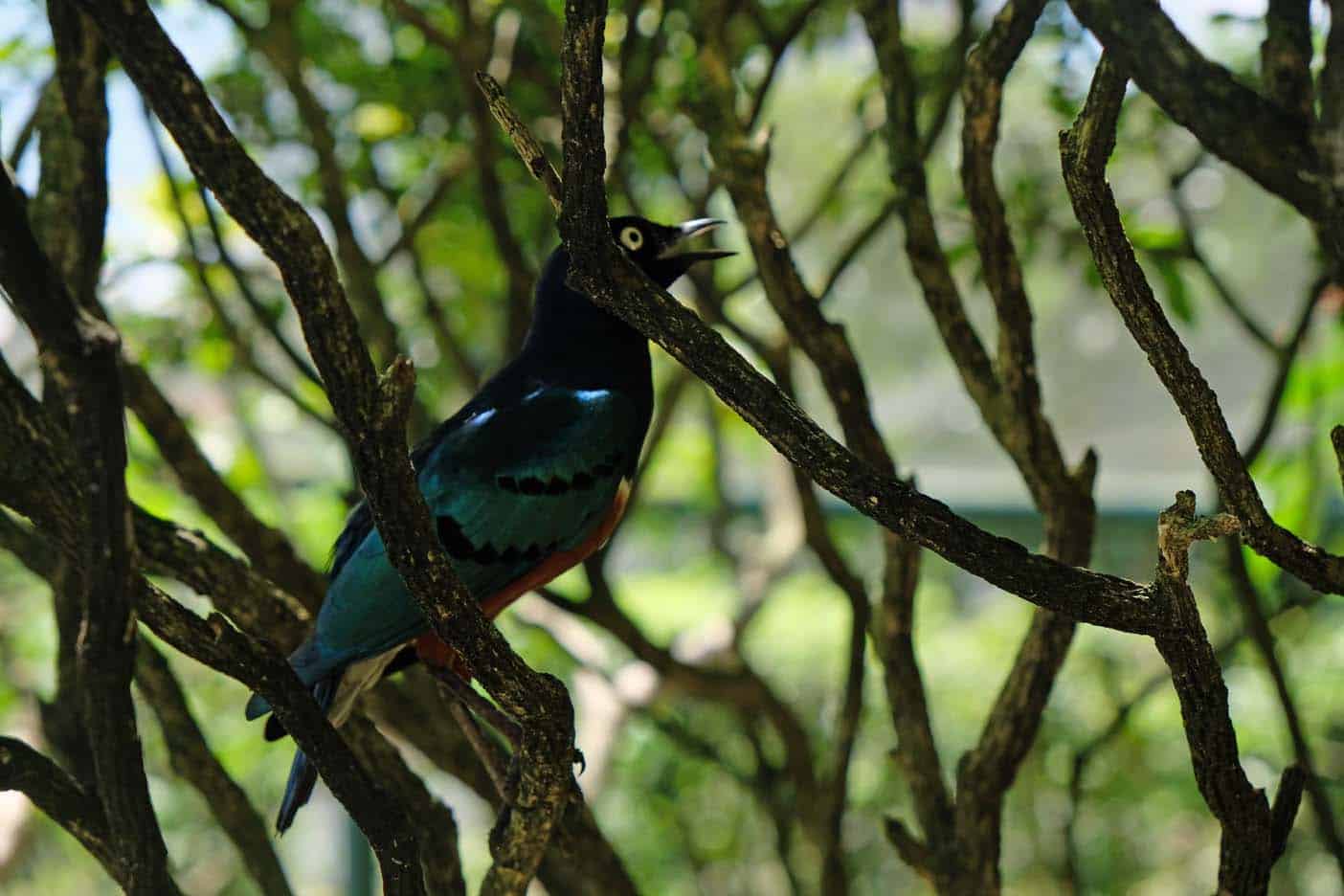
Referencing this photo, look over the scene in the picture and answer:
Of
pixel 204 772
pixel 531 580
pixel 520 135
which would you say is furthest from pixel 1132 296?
pixel 204 772

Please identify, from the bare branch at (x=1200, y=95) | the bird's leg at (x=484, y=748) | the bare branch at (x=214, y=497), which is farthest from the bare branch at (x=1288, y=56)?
the bare branch at (x=214, y=497)

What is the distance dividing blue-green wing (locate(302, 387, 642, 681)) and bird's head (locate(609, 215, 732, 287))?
458 mm

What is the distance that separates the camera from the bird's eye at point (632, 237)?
361 cm

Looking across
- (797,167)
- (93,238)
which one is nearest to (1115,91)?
(93,238)

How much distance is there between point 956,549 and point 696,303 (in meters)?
2.66

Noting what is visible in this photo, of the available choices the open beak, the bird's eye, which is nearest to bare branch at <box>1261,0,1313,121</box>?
the open beak

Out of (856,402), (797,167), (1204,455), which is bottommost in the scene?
(1204,455)

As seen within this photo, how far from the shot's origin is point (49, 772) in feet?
7.45

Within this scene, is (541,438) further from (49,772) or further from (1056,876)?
A: (1056,876)

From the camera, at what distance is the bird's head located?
3.62 m

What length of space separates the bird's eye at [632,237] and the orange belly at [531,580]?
592 millimetres

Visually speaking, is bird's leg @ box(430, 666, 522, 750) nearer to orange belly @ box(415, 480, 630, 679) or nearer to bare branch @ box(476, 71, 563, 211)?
orange belly @ box(415, 480, 630, 679)

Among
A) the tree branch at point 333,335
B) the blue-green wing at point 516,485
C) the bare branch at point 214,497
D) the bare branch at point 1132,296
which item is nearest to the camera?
the tree branch at point 333,335

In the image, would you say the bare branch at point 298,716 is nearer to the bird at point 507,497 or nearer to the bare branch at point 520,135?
the bird at point 507,497
